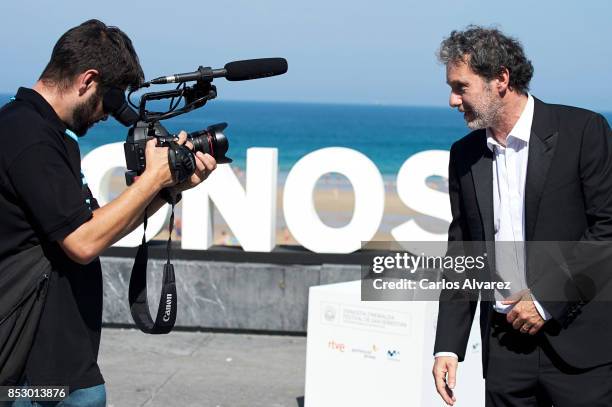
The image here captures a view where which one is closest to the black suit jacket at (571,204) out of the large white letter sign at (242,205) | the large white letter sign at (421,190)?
the large white letter sign at (421,190)

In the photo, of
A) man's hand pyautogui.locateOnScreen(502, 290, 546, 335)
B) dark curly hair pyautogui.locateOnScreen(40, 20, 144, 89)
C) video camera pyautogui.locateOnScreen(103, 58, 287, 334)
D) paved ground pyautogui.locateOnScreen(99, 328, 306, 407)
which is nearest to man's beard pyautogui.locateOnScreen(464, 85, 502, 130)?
man's hand pyautogui.locateOnScreen(502, 290, 546, 335)

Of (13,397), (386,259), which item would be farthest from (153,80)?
(386,259)

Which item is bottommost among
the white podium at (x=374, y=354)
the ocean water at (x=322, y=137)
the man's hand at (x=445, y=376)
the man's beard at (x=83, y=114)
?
the white podium at (x=374, y=354)

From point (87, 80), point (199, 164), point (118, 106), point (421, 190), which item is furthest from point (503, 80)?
point (421, 190)

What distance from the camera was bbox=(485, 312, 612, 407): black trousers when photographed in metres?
3.27

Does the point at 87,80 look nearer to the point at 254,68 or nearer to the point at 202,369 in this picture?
the point at 254,68

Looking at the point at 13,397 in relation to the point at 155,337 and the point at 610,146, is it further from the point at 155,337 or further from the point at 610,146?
the point at 155,337

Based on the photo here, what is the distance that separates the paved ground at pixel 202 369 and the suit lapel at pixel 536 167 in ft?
11.5

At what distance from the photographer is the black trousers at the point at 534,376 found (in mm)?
3266

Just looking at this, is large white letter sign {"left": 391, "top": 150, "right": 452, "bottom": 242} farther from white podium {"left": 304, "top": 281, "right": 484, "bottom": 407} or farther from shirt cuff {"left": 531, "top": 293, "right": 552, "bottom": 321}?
shirt cuff {"left": 531, "top": 293, "right": 552, "bottom": 321}

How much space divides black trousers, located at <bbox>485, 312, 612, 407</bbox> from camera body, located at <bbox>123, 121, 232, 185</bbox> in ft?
4.29

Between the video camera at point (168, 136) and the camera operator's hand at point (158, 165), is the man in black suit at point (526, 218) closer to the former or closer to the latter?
the video camera at point (168, 136)

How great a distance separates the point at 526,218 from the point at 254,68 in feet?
3.80

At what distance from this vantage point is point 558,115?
3414 millimetres
